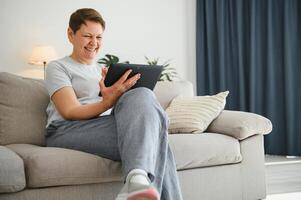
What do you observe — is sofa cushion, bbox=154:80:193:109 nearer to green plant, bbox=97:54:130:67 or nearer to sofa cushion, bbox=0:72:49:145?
sofa cushion, bbox=0:72:49:145

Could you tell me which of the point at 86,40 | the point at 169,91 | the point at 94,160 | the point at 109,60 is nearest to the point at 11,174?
the point at 94,160

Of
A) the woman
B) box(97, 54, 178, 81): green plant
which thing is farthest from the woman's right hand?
box(97, 54, 178, 81): green plant

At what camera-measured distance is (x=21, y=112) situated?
1.91 meters

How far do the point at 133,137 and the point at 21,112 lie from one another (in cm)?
80

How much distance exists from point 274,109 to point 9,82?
291cm

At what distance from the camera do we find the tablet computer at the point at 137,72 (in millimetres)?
1549

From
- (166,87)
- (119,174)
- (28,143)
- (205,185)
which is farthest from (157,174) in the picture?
(166,87)

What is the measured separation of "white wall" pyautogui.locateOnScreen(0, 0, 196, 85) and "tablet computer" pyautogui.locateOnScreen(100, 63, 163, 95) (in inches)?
110

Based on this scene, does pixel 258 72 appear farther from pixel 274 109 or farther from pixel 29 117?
pixel 29 117

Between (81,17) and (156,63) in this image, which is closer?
(81,17)

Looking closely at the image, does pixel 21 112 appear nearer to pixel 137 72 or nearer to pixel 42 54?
pixel 137 72

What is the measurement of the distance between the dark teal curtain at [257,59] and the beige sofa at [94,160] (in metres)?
1.85

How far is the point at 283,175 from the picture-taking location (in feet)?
9.85

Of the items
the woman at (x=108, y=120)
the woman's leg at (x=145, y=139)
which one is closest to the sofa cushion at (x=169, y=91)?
the woman at (x=108, y=120)
